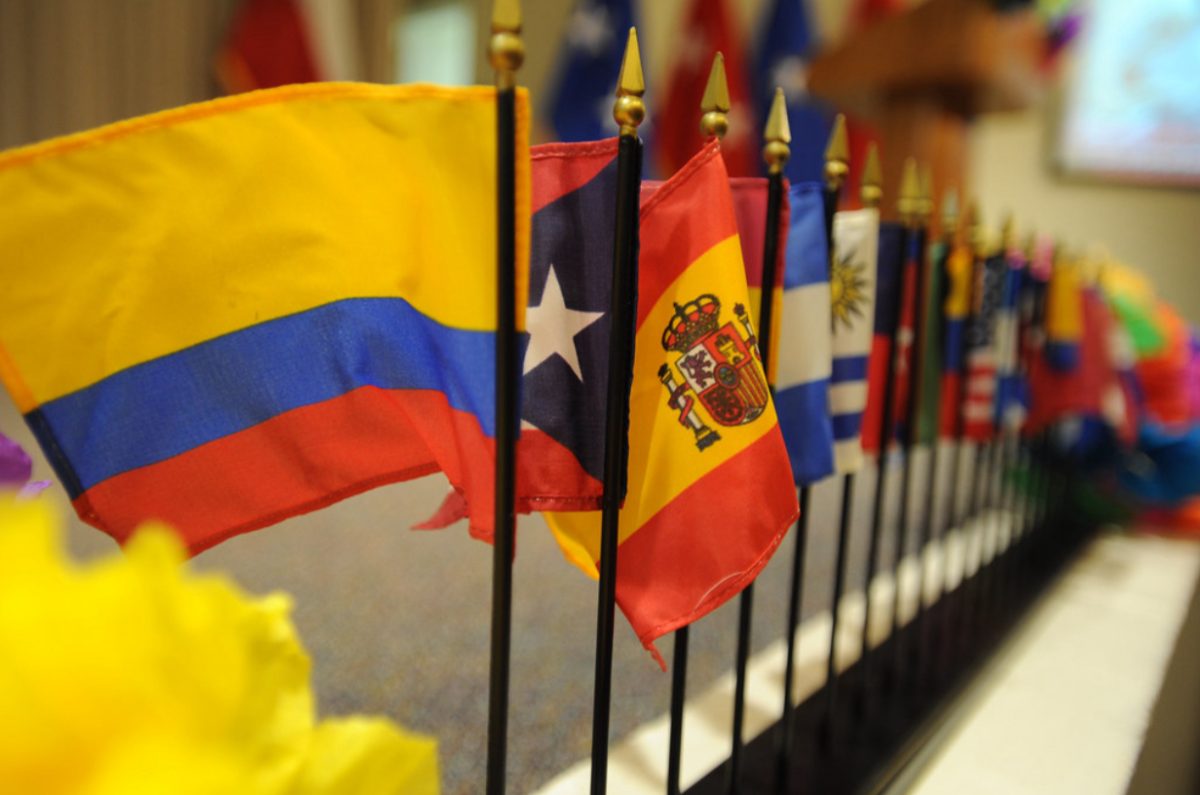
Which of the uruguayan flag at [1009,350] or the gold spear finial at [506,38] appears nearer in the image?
the gold spear finial at [506,38]

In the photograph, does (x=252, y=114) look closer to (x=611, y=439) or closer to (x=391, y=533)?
(x=611, y=439)

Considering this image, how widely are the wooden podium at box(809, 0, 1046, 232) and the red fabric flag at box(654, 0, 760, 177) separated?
2.32 ft

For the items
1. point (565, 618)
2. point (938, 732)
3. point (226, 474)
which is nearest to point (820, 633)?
point (938, 732)

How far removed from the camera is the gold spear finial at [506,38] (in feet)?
1.53

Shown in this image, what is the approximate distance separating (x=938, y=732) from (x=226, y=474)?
2.96 feet

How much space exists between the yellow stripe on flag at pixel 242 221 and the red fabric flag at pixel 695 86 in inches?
118

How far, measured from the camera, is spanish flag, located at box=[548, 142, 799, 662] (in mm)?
634

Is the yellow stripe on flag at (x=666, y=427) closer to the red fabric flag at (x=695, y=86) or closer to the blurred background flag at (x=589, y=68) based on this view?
the blurred background flag at (x=589, y=68)

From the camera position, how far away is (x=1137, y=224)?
418 cm

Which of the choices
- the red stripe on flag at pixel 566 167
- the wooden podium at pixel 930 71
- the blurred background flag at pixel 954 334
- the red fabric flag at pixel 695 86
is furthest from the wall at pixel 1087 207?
the red stripe on flag at pixel 566 167

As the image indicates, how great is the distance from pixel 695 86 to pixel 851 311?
2.84m

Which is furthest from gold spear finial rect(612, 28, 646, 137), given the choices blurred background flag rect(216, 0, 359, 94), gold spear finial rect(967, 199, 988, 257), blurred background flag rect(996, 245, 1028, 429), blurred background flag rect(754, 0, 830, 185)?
blurred background flag rect(754, 0, 830, 185)

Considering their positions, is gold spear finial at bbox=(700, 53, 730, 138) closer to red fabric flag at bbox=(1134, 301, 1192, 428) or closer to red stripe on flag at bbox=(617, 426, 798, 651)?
red stripe on flag at bbox=(617, 426, 798, 651)

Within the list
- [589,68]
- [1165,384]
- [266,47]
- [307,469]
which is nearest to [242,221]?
[307,469]
